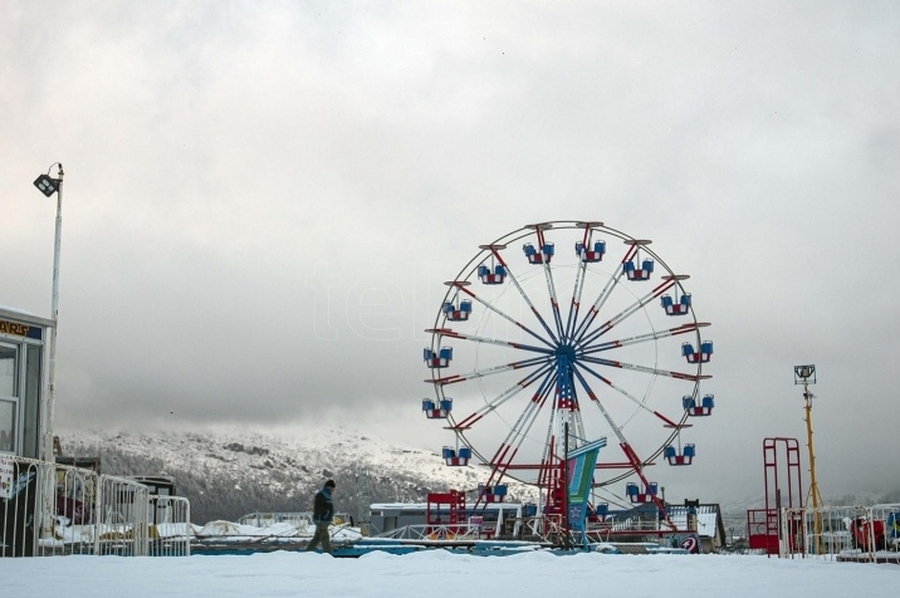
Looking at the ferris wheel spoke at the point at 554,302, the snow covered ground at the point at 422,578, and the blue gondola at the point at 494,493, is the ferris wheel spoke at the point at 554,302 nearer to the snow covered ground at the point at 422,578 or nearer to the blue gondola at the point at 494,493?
the blue gondola at the point at 494,493

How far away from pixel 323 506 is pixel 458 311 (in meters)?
27.2

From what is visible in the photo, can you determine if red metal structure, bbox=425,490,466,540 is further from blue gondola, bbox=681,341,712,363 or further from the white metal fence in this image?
the white metal fence

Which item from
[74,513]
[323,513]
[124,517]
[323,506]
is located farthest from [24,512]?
[323,513]

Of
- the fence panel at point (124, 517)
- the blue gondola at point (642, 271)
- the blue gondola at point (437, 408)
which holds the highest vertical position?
the blue gondola at point (642, 271)

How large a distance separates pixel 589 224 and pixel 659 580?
3816 centimetres

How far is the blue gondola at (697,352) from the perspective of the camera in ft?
160

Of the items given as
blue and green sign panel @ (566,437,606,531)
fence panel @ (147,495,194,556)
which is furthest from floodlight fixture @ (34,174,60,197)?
blue and green sign panel @ (566,437,606,531)

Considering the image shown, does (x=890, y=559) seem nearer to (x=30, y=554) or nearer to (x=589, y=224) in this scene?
(x=30, y=554)

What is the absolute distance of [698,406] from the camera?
47.9m

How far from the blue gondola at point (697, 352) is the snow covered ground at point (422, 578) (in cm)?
3435

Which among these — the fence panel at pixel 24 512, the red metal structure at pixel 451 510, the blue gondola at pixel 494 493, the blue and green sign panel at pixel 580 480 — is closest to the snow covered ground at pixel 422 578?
the fence panel at pixel 24 512

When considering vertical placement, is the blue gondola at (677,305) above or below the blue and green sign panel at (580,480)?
above

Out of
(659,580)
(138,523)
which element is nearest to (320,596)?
(659,580)

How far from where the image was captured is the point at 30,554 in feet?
56.9
